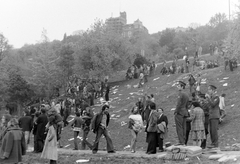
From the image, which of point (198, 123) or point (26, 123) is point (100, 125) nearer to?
point (198, 123)


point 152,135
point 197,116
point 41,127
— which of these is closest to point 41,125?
point 41,127

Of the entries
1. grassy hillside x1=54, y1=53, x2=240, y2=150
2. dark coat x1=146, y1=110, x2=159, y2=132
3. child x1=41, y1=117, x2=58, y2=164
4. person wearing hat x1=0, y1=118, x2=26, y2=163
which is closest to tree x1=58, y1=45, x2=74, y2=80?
grassy hillside x1=54, y1=53, x2=240, y2=150

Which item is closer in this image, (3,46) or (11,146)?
(11,146)

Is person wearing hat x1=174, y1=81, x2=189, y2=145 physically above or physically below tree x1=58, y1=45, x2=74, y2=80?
below

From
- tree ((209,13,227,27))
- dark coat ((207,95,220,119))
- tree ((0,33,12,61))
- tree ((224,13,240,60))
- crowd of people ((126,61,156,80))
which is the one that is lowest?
dark coat ((207,95,220,119))

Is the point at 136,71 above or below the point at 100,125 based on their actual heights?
above

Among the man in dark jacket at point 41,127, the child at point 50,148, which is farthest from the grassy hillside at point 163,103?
the child at point 50,148

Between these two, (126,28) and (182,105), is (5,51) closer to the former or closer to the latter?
(182,105)

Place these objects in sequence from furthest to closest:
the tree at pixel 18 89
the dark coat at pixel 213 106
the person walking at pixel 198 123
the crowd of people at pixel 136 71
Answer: the tree at pixel 18 89, the crowd of people at pixel 136 71, the person walking at pixel 198 123, the dark coat at pixel 213 106

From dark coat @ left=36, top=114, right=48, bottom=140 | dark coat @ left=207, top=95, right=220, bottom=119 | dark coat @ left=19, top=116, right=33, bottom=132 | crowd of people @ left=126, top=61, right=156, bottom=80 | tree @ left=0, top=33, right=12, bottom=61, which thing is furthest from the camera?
tree @ left=0, top=33, right=12, bottom=61

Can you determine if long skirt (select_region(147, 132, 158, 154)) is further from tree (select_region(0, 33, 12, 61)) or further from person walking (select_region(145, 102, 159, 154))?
tree (select_region(0, 33, 12, 61))

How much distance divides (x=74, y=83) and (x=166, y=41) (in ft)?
114

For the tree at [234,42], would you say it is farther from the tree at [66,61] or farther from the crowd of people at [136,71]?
the tree at [66,61]

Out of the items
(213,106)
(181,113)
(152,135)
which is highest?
(213,106)
